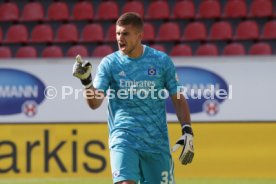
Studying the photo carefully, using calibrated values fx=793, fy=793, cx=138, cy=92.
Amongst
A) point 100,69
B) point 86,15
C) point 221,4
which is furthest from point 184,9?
point 100,69

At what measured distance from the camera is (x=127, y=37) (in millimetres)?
6395

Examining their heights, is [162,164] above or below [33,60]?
below

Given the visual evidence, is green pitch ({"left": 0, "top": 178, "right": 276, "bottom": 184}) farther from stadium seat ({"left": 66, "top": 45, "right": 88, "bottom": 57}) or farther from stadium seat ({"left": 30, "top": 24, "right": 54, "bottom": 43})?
stadium seat ({"left": 30, "top": 24, "right": 54, "bottom": 43})

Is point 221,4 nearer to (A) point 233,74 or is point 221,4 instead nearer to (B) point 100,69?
(A) point 233,74

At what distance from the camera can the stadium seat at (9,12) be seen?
16141 mm

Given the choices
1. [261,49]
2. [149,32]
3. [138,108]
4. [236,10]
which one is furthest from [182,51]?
[138,108]

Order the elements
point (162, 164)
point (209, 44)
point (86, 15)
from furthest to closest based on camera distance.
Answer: point (86, 15) < point (209, 44) < point (162, 164)

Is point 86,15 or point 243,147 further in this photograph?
point 86,15

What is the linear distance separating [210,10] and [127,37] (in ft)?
31.6

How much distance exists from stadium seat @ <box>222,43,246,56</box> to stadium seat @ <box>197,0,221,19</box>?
957 millimetres

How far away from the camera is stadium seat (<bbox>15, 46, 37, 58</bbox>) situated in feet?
49.9

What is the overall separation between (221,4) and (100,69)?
9.99 m

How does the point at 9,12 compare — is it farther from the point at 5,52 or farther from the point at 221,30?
the point at 221,30

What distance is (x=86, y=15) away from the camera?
52.7 ft
